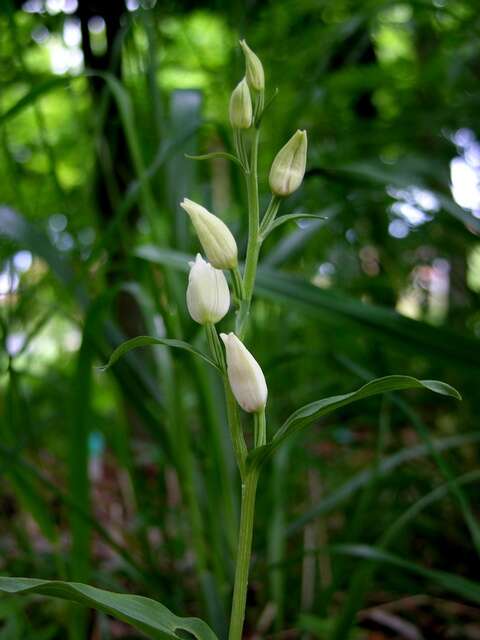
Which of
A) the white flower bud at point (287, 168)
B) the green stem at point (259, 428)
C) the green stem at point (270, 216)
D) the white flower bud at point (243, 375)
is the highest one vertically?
the white flower bud at point (287, 168)

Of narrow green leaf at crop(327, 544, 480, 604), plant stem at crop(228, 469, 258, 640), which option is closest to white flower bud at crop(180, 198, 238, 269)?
plant stem at crop(228, 469, 258, 640)

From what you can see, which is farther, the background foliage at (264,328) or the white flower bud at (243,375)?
the background foliage at (264,328)

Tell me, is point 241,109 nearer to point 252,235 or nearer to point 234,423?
point 252,235

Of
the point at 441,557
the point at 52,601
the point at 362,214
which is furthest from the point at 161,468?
the point at 362,214

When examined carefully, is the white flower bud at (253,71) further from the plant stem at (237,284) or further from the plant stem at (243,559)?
the plant stem at (243,559)

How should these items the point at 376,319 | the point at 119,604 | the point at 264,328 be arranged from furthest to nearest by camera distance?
the point at 264,328 < the point at 376,319 < the point at 119,604

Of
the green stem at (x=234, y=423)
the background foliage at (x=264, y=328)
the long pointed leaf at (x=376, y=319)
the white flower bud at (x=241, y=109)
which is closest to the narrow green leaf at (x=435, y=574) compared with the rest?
the background foliage at (x=264, y=328)

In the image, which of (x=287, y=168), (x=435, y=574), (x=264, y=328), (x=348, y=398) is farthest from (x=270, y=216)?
(x=264, y=328)
